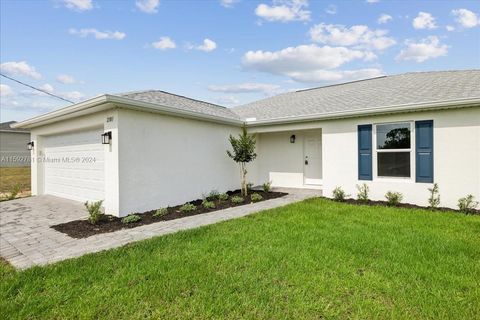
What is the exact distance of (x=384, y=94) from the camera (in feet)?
31.6

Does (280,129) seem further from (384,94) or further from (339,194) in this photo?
(384,94)

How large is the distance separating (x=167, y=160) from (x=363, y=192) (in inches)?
247

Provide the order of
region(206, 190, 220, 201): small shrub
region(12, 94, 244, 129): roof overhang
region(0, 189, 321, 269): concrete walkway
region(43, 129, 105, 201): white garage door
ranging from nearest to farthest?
region(0, 189, 321, 269): concrete walkway → region(12, 94, 244, 129): roof overhang → region(43, 129, 105, 201): white garage door → region(206, 190, 220, 201): small shrub

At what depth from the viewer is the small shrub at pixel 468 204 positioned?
23.4 feet

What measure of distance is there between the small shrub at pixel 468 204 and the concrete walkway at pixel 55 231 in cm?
423

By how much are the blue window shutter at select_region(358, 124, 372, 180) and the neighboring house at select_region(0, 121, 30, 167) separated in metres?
31.9

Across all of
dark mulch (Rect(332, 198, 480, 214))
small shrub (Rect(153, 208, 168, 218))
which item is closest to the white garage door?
small shrub (Rect(153, 208, 168, 218))

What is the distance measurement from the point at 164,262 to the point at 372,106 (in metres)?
7.60

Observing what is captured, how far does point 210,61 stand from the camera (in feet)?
44.9

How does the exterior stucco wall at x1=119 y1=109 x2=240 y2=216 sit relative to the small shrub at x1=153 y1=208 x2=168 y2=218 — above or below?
above

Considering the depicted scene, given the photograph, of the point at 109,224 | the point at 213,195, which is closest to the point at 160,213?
the point at 109,224

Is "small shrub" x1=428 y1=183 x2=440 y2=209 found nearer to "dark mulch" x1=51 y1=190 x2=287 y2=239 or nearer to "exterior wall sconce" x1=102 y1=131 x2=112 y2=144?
"dark mulch" x1=51 y1=190 x2=287 y2=239

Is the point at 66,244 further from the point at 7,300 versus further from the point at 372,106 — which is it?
the point at 372,106

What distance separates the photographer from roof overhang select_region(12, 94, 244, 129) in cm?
667
